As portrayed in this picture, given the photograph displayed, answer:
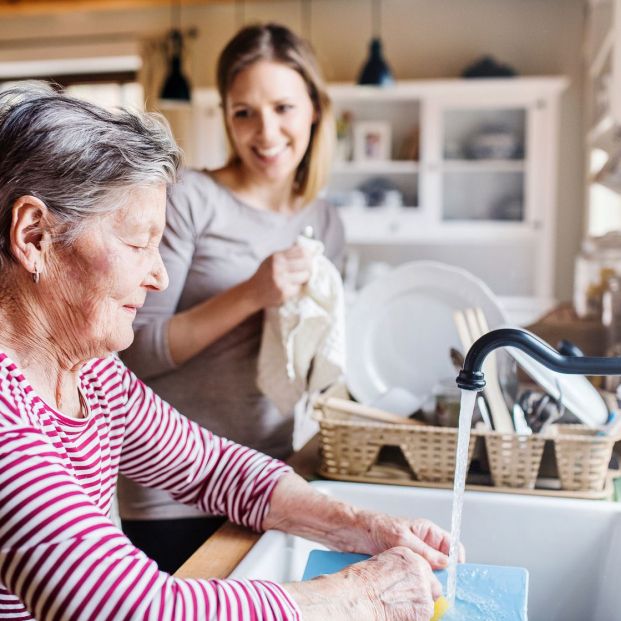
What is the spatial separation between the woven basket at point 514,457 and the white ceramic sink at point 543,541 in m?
0.03

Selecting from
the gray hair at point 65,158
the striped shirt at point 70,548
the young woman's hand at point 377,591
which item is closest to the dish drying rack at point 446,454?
the young woman's hand at point 377,591

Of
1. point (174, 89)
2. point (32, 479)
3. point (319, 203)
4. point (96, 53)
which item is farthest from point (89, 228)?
point (96, 53)

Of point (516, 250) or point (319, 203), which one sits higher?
point (319, 203)

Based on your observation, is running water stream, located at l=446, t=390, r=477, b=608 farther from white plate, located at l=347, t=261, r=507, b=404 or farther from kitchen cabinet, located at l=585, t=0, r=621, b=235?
kitchen cabinet, located at l=585, t=0, r=621, b=235

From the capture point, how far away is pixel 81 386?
973 millimetres

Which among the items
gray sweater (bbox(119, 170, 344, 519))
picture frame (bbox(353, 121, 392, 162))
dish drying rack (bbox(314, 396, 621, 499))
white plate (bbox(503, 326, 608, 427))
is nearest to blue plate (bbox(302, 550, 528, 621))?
dish drying rack (bbox(314, 396, 621, 499))

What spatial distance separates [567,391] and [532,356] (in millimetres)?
523

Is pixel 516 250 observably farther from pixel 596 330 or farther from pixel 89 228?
pixel 89 228

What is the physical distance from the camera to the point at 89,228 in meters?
0.79

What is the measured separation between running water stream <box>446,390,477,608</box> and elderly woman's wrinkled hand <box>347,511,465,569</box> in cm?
3

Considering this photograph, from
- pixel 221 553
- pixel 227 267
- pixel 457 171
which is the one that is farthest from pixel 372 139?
pixel 221 553

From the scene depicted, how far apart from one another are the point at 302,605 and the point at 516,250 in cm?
385

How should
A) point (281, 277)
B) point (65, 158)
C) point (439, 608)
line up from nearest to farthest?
1. point (65, 158)
2. point (439, 608)
3. point (281, 277)

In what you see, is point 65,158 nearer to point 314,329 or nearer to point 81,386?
point 81,386
